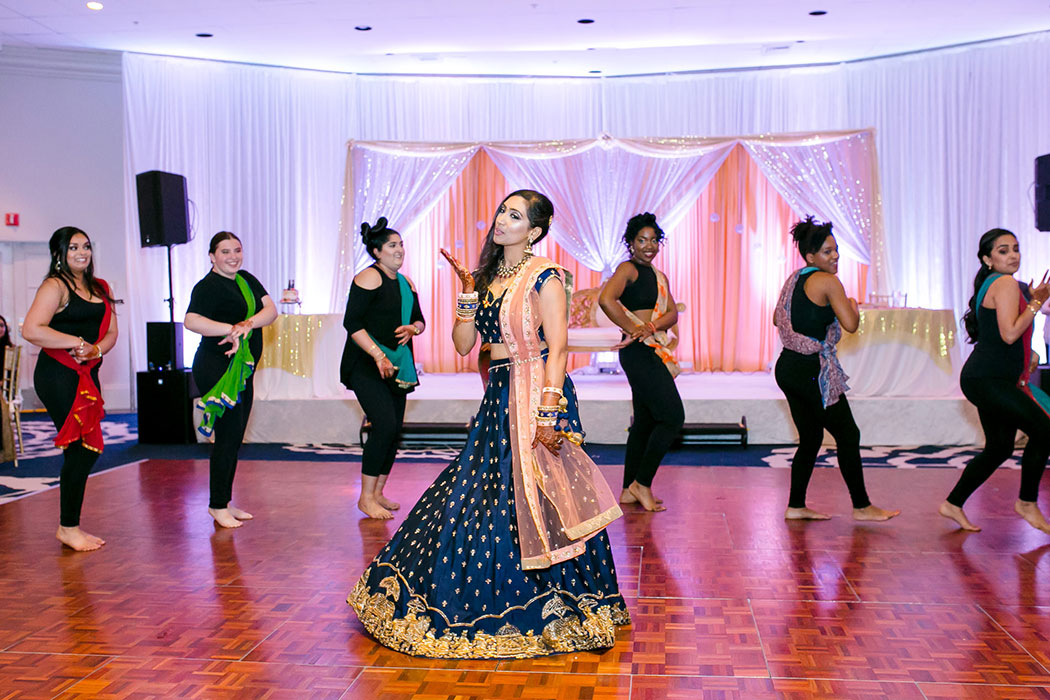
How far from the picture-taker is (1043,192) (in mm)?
7590

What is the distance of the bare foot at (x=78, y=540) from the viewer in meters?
4.46

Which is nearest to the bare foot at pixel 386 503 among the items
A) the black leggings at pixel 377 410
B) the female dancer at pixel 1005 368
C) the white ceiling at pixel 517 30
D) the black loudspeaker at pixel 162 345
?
the black leggings at pixel 377 410

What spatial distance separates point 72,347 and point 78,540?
2.96 feet

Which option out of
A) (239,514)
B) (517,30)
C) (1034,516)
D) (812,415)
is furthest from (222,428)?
(517,30)

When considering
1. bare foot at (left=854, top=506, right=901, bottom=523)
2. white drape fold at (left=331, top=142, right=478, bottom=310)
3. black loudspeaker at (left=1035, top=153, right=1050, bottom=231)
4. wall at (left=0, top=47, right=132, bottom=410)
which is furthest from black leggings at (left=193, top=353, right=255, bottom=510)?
wall at (left=0, top=47, right=132, bottom=410)

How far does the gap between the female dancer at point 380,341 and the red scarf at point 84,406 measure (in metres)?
1.11

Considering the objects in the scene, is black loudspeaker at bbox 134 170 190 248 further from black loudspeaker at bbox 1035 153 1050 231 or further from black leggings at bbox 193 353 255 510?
black loudspeaker at bbox 1035 153 1050 231

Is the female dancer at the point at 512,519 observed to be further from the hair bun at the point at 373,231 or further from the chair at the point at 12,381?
the chair at the point at 12,381

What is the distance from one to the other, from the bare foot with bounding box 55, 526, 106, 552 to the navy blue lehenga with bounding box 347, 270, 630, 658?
193 centimetres

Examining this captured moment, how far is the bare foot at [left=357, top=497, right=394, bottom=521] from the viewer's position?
5008 mm

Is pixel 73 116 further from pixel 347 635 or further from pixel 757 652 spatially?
pixel 757 652

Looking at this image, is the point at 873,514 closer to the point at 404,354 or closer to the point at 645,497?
the point at 645,497

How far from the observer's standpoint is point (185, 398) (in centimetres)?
797

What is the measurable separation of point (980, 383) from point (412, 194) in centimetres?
697
